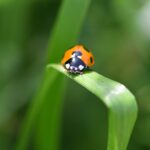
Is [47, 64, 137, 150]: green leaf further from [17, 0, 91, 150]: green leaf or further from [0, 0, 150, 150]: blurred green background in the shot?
[0, 0, 150, 150]: blurred green background

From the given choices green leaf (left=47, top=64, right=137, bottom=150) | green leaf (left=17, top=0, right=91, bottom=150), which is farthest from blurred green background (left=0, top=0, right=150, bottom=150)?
green leaf (left=47, top=64, right=137, bottom=150)

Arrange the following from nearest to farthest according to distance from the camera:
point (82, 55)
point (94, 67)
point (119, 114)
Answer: point (119, 114)
point (82, 55)
point (94, 67)

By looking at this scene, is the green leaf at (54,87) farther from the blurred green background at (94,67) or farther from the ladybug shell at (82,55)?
the blurred green background at (94,67)

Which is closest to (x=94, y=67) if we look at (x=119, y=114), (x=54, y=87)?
(x=54, y=87)

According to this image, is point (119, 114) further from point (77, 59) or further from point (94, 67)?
point (94, 67)

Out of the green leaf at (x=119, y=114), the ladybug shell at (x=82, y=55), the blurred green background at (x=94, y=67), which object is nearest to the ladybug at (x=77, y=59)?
the ladybug shell at (x=82, y=55)

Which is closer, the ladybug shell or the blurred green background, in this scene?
the ladybug shell
